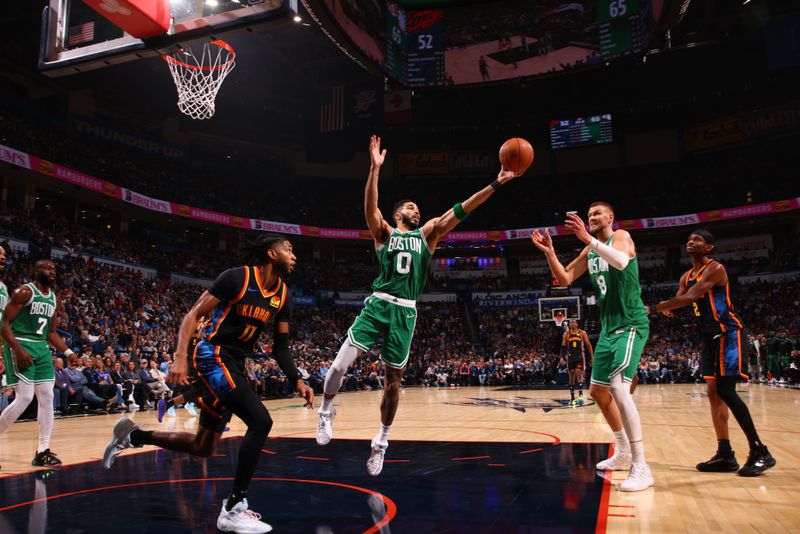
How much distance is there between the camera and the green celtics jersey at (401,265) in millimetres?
4758

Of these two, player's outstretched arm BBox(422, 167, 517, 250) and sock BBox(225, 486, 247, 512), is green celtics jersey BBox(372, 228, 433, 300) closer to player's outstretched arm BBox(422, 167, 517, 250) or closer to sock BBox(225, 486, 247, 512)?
player's outstretched arm BBox(422, 167, 517, 250)

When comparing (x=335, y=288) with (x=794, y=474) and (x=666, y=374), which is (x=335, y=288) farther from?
(x=794, y=474)

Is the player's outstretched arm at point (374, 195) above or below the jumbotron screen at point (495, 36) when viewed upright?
below

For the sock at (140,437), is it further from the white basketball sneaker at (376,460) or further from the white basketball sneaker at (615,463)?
the white basketball sneaker at (615,463)

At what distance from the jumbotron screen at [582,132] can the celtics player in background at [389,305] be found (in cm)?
2696

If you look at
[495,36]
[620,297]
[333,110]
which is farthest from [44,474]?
[333,110]

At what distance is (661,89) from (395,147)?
1590cm

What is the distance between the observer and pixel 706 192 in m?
33.1

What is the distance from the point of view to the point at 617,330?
183 inches

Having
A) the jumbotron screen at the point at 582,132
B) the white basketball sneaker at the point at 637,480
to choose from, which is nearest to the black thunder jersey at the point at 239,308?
the white basketball sneaker at the point at 637,480

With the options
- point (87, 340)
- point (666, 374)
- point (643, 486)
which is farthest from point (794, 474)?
point (666, 374)

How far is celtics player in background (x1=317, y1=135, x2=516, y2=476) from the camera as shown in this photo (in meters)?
4.64

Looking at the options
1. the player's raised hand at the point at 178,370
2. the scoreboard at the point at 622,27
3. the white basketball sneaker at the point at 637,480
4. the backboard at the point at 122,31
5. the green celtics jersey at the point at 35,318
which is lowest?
the white basketball sneaker at the point at 637,480

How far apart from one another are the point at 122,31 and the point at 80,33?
67 centimetres
